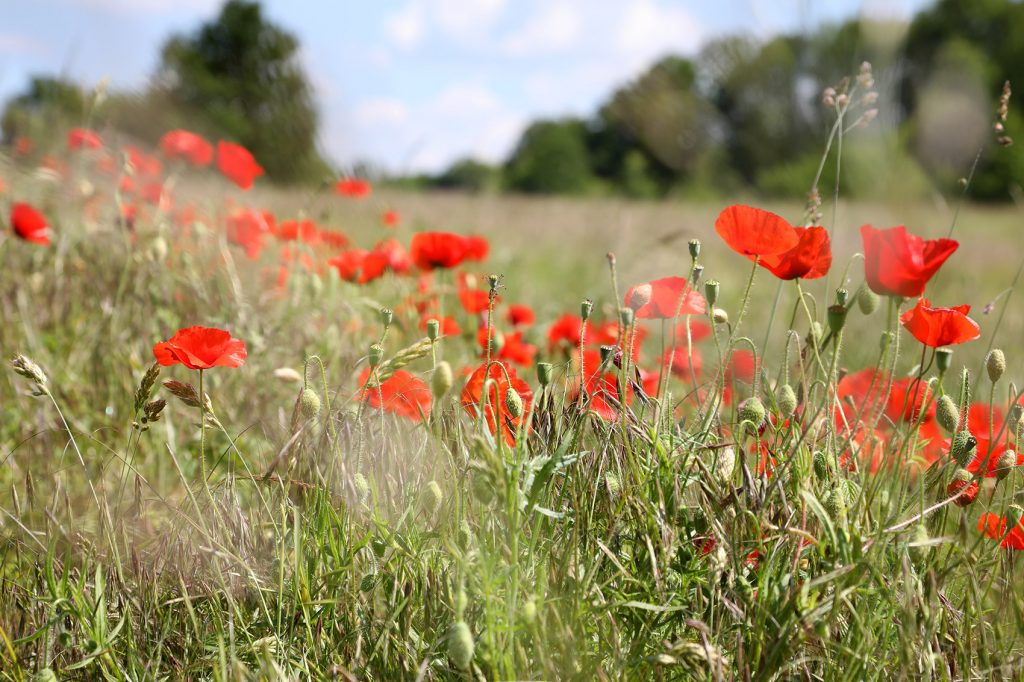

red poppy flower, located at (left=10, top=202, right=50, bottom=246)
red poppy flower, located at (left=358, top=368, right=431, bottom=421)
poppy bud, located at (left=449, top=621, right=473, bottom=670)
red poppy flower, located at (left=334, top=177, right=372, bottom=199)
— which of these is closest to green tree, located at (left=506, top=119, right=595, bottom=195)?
red poppy flower, located at (left=334, top=177, right=372, bottom=199)

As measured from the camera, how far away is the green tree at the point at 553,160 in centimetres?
3631

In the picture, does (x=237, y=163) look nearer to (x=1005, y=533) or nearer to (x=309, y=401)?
(x=309, y=401)

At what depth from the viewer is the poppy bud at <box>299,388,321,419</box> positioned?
3.59 feet

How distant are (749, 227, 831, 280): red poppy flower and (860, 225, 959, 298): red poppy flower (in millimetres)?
72

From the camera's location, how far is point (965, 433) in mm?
1117

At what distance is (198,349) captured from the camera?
1115mm

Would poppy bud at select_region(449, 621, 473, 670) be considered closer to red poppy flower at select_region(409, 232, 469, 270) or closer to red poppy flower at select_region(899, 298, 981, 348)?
red poppy flower at select_region(899, 298, 981, 348)

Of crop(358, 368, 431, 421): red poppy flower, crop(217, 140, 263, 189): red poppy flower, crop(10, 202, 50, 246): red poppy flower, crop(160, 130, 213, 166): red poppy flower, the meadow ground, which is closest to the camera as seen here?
the meadow ground

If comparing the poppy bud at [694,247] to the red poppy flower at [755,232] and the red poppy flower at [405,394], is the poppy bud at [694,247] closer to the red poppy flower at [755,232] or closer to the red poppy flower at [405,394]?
the red poppy flower at [755,232]

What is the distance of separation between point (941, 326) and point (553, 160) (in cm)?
4045

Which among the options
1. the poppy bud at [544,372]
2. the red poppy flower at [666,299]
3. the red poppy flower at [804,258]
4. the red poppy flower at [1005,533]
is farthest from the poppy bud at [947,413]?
the poppy bud at [544,372]

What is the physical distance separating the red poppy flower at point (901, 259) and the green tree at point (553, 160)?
31316mm

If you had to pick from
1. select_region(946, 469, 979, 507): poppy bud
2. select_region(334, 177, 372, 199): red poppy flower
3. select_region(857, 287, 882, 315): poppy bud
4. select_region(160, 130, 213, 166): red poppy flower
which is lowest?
select_region(946, 469, 979, 507): poppy bud

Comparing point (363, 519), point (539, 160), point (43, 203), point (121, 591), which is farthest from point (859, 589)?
point (539, 160)
